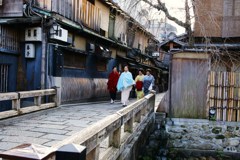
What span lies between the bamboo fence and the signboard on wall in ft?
29.3

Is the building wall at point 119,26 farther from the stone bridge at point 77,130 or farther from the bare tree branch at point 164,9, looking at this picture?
the stone bridge at point 77,130

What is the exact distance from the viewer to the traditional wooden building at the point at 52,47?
1162cm

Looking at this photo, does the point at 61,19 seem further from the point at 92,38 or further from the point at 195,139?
the point at 195,139

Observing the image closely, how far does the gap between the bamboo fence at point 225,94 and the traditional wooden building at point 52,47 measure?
7.14 m

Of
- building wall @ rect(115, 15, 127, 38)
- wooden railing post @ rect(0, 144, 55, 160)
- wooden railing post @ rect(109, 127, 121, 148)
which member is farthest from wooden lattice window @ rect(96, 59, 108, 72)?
wooden railing post @ rect(0, 144, 55, 160)

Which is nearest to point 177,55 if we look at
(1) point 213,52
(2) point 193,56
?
(2) point 193,56

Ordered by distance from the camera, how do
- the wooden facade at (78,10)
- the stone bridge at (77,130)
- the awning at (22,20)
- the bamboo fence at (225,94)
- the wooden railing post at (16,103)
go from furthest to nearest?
1. the wooden facade at (78,10)
2. the bamboo fence at (225,94)
3. the awning at (22,20)
4. the wooden railing post at (16,103)
5. the stone bridge at (77,130)

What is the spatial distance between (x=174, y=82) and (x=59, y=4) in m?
6.74

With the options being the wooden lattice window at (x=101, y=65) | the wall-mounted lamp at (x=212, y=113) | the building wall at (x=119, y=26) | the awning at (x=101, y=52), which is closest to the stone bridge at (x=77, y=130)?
the wall-mounted lamp at (x=212, y=113)

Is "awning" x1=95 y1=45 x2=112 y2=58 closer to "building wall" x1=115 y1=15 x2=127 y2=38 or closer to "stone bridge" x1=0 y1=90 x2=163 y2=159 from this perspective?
"building wall" x1=115 y1=15 x2=127 y2=38

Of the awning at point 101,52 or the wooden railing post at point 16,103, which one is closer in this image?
the wooden railing post at point 16,103

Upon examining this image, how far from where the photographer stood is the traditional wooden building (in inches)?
458

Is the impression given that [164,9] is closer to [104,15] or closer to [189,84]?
[189,84]

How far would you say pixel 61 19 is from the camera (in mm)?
12625
